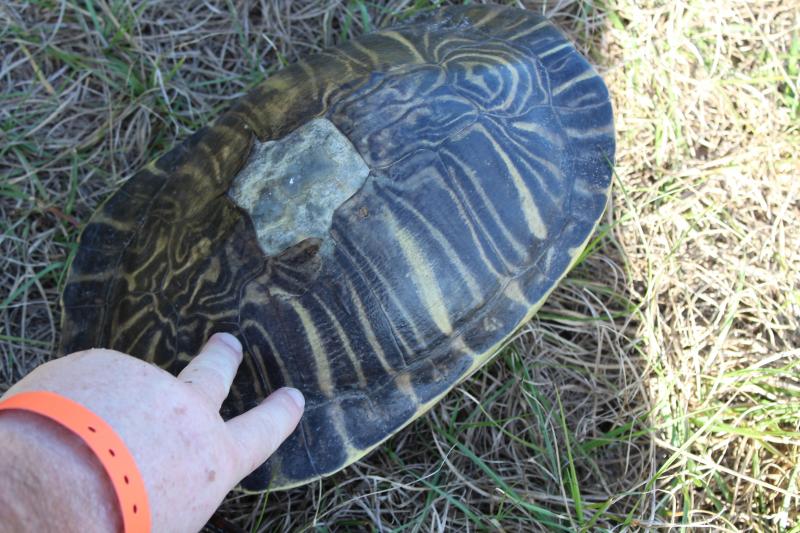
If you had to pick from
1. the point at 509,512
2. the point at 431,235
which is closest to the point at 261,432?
the point at 431,235

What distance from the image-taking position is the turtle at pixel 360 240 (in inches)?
75.7

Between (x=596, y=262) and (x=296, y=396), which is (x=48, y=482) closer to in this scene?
(x=296, y=396)

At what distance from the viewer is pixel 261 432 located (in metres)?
1.71

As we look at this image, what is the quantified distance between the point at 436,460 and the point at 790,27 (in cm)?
244

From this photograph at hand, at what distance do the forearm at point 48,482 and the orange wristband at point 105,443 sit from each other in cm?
1

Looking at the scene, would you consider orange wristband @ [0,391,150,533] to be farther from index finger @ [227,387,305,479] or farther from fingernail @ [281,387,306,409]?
fingernail @ [281,387,306,409]

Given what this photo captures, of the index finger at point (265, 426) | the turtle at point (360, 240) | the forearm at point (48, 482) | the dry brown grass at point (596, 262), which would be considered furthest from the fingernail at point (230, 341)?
the forearm at point (48, 482)

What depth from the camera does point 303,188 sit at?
188 cm

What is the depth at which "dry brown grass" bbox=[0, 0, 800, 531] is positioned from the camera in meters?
2.40

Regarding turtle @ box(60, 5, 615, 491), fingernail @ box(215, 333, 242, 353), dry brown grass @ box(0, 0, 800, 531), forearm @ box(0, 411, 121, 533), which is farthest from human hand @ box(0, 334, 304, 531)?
→ dry brown grass @ box(0, 0, 800, 531)

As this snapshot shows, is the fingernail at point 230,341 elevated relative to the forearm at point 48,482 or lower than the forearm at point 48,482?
lower

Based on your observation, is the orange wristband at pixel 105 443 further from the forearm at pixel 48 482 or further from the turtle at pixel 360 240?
the turtle at pixel 360 240

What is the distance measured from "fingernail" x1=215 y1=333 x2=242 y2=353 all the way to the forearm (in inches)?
31.1

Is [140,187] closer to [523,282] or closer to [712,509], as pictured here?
[523,282]
